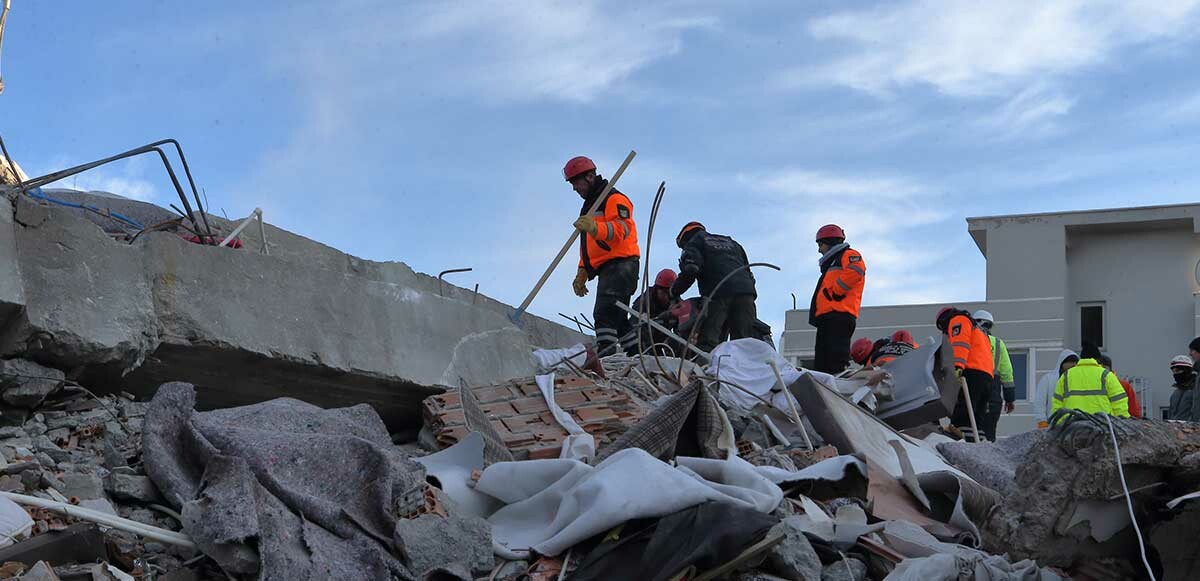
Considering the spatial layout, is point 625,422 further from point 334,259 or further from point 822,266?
point 822,266

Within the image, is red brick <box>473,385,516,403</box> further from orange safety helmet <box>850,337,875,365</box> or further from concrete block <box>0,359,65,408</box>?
orange safety helmet <box>850,337,875,365</box>

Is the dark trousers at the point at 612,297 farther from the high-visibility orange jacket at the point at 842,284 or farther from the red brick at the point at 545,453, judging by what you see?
the red brick at the point at 545,453

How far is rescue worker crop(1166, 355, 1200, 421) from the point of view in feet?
32.8

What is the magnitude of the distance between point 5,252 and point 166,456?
3.23ft

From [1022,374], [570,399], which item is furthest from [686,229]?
[1022,374]

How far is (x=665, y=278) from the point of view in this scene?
36.4ft

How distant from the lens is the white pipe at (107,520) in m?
4.59

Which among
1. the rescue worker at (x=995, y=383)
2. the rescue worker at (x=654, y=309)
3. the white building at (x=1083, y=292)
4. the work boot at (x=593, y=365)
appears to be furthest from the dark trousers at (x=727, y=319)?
the white building at (x=1083, y=292)

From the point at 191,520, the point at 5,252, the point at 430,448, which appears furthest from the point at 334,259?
the point at 191,520

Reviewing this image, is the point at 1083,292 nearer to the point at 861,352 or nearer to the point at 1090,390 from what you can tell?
the point at 861,352

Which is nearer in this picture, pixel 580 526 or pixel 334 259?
pixel 580 526

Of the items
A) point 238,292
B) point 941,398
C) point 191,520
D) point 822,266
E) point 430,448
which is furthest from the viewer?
point 822,266

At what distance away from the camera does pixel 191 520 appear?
183 inches

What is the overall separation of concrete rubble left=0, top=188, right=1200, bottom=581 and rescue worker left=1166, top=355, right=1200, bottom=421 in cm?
365
